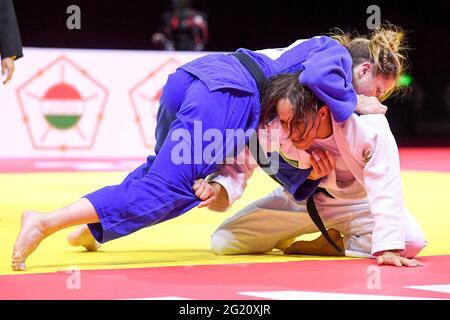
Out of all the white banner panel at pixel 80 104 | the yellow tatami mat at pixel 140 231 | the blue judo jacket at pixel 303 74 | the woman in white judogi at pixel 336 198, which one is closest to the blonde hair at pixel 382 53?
the woman in white judogi at pixel 336 198

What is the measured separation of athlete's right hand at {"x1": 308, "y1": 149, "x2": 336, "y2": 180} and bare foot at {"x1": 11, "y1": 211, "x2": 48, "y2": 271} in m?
1.07

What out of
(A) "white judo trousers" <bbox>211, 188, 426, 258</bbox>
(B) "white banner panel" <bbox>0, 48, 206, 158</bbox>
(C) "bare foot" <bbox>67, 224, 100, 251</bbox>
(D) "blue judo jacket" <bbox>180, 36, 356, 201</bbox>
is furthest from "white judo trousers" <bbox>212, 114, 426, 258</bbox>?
(B) "white banner panel" <bbox>0, 48, 206, 158</bbox>

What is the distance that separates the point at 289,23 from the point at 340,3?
832mm

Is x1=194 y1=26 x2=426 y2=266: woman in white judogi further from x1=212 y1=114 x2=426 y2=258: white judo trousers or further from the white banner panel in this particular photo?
the white banner panel

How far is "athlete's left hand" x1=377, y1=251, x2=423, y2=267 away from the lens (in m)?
3.38

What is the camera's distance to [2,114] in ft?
28.5

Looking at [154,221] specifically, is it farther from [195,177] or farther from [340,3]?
[340,3]

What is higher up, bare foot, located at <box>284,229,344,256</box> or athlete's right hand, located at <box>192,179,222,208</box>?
athlete's right hand, located at <box>192,179,222,208</box>

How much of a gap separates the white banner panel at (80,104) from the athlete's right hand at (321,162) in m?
5.56

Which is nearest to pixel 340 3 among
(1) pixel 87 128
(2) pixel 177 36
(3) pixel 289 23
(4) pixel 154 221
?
(3) pixel 289 23

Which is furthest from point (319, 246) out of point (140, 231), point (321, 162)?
point (140, 231)

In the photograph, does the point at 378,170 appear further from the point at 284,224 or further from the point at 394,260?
the point at 284,224

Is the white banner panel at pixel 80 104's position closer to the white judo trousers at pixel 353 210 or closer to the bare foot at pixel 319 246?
the white judo trousers at pixel 353 210

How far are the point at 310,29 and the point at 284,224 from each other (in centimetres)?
987
